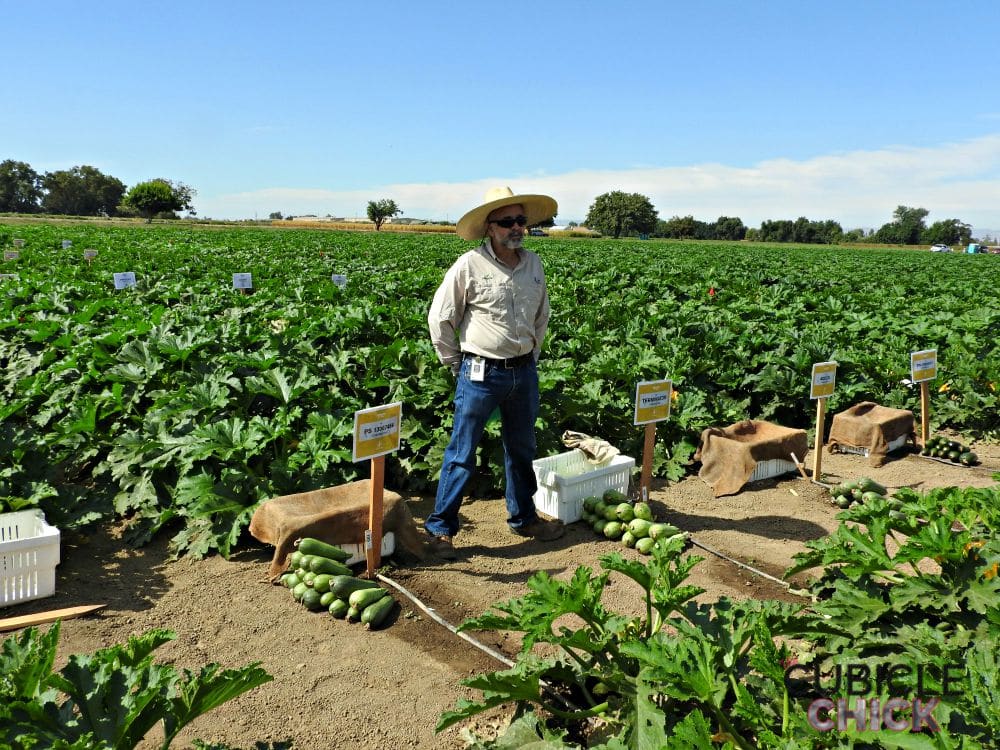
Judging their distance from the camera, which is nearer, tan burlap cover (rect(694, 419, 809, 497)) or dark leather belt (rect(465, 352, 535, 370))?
dark leather belt (rect(465, 352, 535, 370))

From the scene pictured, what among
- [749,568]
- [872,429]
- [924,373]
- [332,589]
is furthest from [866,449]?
[332,589]

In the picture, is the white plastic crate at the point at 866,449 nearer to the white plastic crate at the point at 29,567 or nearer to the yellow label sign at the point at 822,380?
the yellow label sign at the point at 822,380

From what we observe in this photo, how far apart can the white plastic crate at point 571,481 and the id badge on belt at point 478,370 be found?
1.03 m

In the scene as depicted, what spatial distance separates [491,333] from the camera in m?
4.68

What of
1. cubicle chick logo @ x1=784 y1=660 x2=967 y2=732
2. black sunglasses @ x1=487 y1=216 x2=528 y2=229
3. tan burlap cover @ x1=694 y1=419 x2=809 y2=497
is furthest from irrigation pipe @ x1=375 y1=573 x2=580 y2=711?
tan burlap cover @ x1=694 y1=419 x2=809 y2=497

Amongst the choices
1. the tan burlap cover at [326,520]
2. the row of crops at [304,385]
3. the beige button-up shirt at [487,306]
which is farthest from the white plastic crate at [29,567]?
the beige button-up shirt at [487,306]

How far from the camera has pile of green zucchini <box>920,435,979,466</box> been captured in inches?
277

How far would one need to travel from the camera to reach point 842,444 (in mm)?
7414

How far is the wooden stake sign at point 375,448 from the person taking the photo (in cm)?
419

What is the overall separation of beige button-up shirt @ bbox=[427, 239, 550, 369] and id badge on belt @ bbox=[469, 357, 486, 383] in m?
0.05

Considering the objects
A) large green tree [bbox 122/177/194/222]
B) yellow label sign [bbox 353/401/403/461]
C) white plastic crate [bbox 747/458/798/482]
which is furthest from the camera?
large green tree [bbox 122/177/194/222]

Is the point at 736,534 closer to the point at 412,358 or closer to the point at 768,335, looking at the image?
the point at 412,358

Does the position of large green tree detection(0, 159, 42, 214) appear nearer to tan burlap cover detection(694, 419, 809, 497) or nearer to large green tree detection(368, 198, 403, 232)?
large green tree detection(368, 198, 403, 232)

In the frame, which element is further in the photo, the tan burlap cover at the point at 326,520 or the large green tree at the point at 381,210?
the large green tree at the point at 381,210
